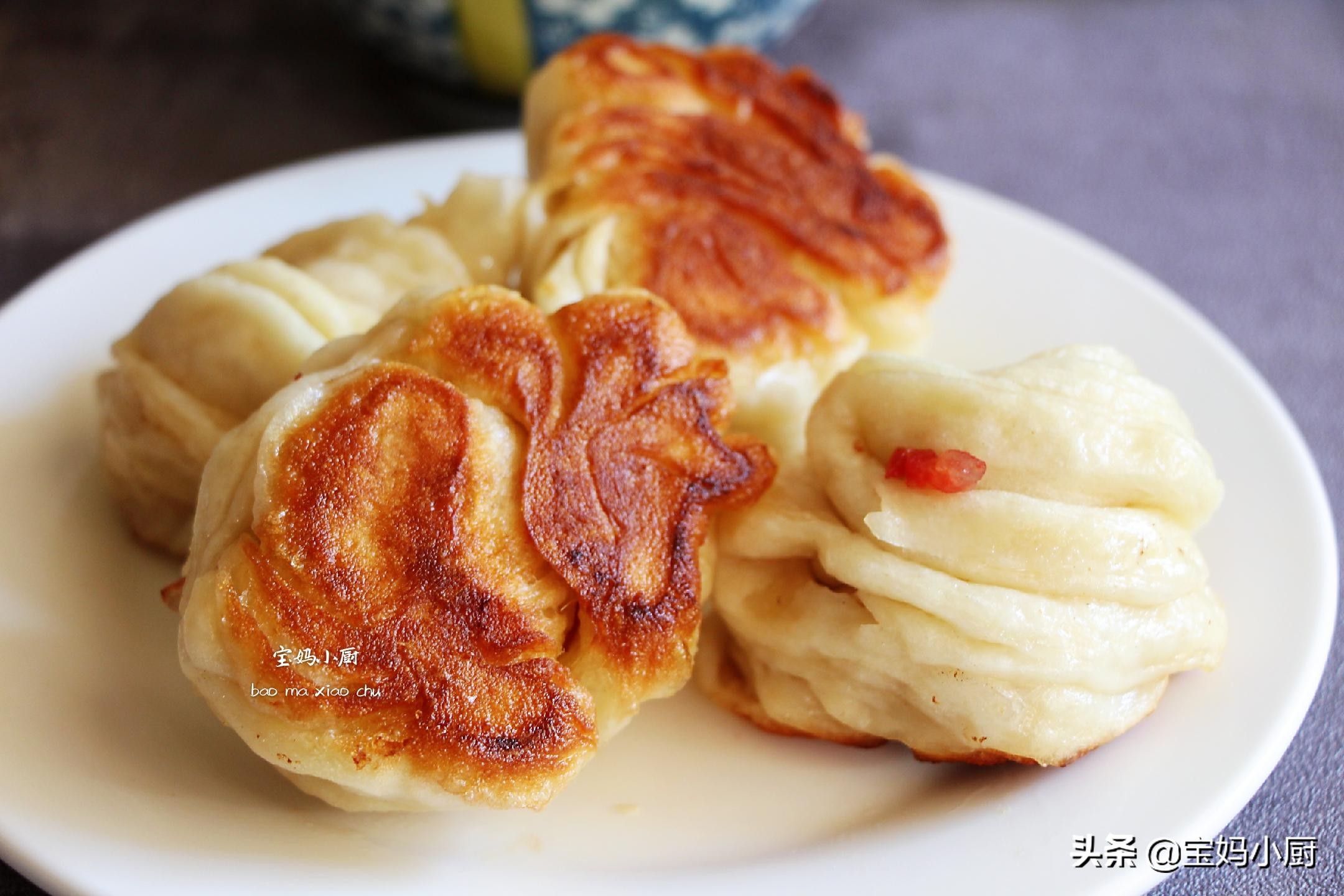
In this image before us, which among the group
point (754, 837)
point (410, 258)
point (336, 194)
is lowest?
point (754, 837)

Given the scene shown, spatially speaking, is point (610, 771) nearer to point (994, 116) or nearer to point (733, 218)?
point (733, 218)

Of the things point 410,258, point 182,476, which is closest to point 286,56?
point 410,258

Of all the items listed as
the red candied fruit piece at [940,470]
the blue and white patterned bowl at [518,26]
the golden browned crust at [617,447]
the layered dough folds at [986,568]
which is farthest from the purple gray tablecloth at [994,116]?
the golden browned crust at [617,447]

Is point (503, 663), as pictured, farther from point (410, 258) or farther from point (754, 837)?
point (410, 258)

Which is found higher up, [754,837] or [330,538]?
[330,538]

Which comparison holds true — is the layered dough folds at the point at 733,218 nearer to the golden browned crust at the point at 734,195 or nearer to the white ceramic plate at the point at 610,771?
the golden browned crust at the point at 734,195

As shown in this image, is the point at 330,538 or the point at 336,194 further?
the point at 336,194

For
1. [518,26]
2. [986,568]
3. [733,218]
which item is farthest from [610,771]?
[518,26]
